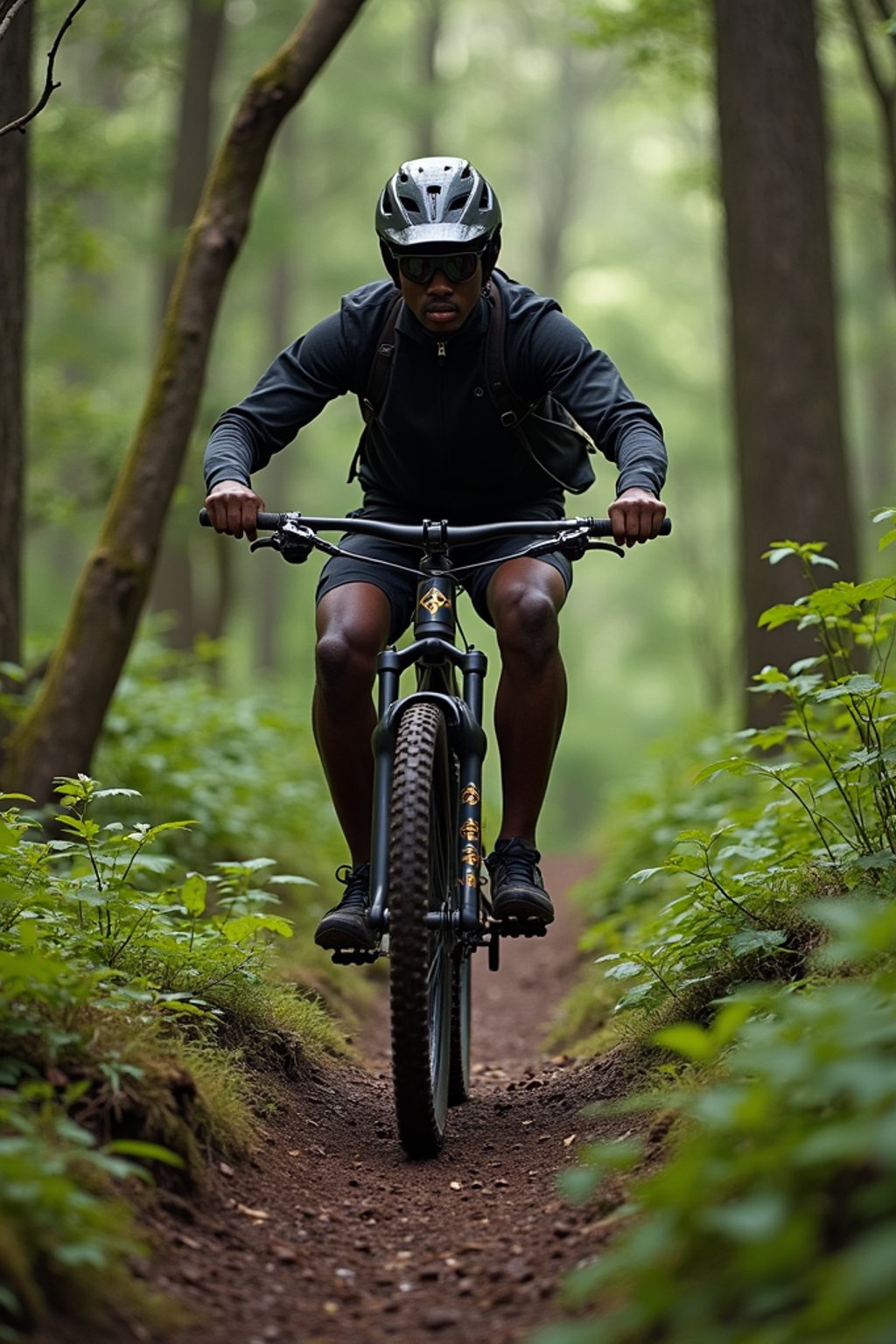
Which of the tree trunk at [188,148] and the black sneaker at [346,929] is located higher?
the tree trunk at [188,148]

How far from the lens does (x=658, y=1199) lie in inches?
84.5

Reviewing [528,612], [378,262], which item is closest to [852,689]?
[528,612]

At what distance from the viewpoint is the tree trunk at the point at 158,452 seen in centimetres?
655

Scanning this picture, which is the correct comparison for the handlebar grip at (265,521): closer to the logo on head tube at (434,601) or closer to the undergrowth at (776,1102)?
the logo on head tube at (434,601)

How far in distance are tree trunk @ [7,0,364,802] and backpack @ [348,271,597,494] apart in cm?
225

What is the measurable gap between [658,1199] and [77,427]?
1376cm

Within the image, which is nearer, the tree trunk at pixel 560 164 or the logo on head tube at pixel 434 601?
the logo on head tube at pixel 434 601

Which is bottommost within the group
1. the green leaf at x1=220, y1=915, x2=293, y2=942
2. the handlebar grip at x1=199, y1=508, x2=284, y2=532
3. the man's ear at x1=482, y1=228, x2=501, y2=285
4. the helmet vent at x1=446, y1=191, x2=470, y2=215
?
the green leaf at x1=220, y1=915, x2=293, y2=942

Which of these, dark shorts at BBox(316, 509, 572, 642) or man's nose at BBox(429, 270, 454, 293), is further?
dark shorts at BBox(316, 509, 572, 642)

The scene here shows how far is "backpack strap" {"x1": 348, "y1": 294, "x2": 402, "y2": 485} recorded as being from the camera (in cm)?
440

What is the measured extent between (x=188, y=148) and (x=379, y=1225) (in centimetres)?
1334

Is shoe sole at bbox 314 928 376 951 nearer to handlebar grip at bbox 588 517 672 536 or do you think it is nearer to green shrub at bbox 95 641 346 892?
handlebar grip at bbox 588 517 672 536

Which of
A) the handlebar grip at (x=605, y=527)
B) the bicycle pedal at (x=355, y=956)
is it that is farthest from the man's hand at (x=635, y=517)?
the bicycle pedal at (x=355, y=956)

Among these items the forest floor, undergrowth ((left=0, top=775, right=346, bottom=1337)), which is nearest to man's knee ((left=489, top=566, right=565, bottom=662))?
undergrowth ((left=0, top=775, right=346, bottom=1337))
